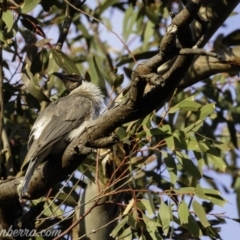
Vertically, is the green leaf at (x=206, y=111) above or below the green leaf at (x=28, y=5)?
below

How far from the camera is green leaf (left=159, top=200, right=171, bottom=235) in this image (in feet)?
13.6

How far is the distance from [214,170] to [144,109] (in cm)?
359

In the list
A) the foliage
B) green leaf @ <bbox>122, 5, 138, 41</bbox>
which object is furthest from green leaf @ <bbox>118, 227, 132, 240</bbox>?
green leaf @ <bbox>122, 5, 138, 41</bbox>

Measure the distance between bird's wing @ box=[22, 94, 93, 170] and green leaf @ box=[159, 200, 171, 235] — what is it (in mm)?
605

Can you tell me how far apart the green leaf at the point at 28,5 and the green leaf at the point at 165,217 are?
4.35ft

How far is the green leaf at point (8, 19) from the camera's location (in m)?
4.66

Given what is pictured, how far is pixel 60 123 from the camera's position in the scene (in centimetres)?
448

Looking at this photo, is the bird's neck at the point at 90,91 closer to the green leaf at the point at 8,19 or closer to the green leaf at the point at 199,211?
the green leaf at the point at 8,19

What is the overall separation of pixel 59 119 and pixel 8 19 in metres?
0.63

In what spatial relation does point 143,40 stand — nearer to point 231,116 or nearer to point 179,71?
point 231,116

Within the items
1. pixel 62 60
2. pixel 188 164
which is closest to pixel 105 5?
pixel 62 60

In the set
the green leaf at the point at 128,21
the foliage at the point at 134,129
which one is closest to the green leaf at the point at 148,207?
the foliage at the point at 134,129

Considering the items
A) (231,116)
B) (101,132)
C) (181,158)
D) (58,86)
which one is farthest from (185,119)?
(101,132)

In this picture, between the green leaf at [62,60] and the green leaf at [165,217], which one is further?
the green leaf at [62,60]
